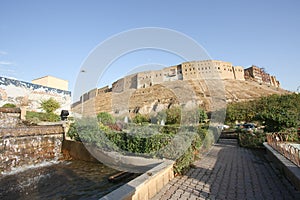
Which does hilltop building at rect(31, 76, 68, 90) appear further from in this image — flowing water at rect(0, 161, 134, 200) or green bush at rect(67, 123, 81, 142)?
flowing water at rect(0, 161, 134, 200)

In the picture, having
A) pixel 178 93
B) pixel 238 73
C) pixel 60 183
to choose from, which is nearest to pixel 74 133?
pixel 60 183

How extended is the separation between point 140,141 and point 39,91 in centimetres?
2161

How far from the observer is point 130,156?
16.1 ft

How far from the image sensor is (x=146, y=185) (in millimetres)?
2820

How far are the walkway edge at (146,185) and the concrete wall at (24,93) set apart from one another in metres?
21.0

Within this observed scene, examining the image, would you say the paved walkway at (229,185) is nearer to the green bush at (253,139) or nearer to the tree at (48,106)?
the green bush at (253,139)

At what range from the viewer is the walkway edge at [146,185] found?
2.24 m

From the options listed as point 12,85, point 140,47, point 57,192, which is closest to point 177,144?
point 57,192

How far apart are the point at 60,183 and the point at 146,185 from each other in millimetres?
3064

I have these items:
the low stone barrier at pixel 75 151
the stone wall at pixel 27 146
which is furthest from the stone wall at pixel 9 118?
the low stone barrier at pixel 75 151

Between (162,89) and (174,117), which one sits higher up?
(162,89)

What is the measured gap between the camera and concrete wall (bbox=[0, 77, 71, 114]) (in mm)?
18156

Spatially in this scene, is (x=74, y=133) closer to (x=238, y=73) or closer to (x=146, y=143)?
(x=146, y=143)

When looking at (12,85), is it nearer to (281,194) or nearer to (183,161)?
(183,161)
